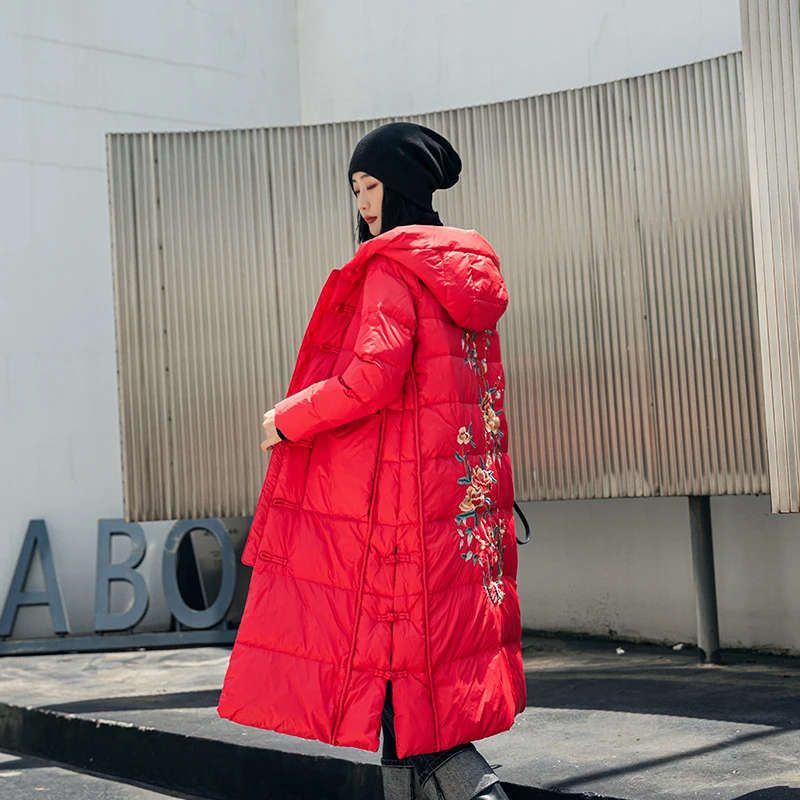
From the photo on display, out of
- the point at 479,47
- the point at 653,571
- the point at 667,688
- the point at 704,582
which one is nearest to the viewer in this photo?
the point at 667,688

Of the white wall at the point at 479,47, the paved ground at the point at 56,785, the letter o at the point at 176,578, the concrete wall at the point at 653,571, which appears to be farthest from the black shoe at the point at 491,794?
the letter o at the point at 176,578

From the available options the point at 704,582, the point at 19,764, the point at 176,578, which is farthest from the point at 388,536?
the point at 176,578

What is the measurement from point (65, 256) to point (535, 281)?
2912mm

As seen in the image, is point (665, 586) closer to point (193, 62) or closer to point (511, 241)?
point (511, 241)

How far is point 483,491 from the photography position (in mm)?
2383

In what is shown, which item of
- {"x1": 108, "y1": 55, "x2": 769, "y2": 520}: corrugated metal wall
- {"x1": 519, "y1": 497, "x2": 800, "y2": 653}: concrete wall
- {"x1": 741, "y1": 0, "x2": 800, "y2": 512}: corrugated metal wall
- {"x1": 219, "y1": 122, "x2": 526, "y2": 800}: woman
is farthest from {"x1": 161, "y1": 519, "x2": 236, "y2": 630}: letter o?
{"x1": 219, "y1": 122, "x2": 526, "y2": 800}: woman

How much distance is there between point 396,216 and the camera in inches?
96.6

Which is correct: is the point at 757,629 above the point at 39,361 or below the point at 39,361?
below

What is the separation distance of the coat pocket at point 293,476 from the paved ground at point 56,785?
1.63 m

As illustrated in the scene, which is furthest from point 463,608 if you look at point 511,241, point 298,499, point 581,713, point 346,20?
point 346,20

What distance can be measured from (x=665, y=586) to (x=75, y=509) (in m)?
3.14

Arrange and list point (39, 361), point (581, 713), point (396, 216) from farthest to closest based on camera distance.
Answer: point (39, 361)
point (581, 713)
point (396, 216)

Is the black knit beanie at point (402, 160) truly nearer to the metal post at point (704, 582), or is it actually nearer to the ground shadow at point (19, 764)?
the metal post at point (704, 582)

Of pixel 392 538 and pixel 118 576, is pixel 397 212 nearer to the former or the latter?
pixel 392 538
